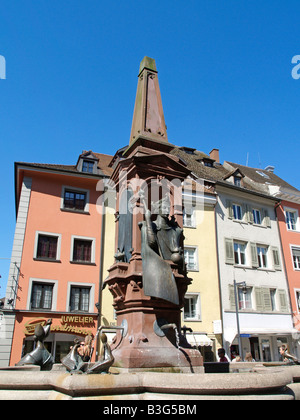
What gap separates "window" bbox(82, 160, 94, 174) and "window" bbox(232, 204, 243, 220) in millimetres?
10704

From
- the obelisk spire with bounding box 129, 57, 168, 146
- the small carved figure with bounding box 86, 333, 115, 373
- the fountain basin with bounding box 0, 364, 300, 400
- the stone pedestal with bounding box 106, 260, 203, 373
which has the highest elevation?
the obelisk spire with bounding box 129, 57, 168, 146

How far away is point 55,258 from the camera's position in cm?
2053

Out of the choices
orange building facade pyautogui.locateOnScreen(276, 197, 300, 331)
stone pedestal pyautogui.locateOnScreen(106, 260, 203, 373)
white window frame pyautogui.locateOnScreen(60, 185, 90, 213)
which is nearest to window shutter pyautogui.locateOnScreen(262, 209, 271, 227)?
orange building facade pyautogui.locateOnScreen(276, 197, 300, 331)

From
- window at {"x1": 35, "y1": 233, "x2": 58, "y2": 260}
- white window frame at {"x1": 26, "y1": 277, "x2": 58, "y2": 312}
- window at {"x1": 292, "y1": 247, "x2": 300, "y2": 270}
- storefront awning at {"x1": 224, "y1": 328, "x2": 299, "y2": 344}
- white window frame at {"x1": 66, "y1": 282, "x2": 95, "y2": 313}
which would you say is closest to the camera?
white window frame at {"x1": 26, "y1": 277, "x2": 58, "y2": 312}

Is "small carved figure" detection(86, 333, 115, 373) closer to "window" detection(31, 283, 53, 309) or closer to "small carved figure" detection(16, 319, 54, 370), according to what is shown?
"small carved figure" detection(16, 319, 54, 370)

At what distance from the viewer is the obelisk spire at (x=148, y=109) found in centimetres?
823

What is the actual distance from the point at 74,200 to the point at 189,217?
25.6 ft

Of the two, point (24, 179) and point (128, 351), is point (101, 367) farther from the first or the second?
point (24, 179)

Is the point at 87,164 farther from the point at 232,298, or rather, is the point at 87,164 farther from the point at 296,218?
the point at 296,218

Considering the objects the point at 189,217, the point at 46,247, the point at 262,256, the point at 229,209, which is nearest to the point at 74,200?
the point at 46,247

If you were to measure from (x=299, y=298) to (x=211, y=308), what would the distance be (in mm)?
8488

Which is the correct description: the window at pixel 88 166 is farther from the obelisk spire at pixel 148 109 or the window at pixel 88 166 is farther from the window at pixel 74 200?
the obelisk spire at pixel 148 109

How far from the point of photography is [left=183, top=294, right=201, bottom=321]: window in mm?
22047

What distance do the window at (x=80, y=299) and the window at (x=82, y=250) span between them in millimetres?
1658
